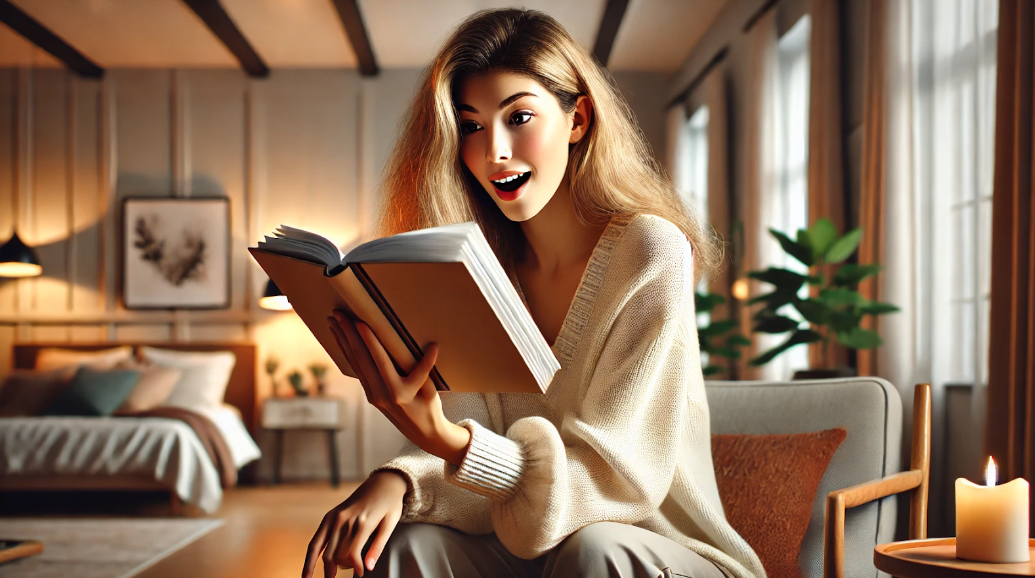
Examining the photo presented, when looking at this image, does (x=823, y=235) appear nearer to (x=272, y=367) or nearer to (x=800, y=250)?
(x=800, y=250)

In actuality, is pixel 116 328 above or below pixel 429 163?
below

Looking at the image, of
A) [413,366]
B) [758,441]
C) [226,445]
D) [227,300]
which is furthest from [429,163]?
[227,300]

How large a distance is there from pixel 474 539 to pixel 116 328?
6.40 m

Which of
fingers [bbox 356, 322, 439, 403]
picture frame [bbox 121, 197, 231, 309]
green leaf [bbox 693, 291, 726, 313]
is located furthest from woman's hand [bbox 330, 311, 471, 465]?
picture frame [bbox 121, 197, 231, 309]

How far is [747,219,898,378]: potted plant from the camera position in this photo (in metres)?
2.93

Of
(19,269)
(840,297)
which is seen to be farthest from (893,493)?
(19,269)

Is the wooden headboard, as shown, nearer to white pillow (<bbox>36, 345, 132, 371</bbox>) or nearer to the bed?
white pillow (<bbox>36, 345, 132, 371</bbox>)

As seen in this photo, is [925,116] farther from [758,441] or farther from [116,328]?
[116,328]

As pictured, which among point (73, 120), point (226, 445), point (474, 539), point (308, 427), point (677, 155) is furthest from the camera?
point (73, 120)

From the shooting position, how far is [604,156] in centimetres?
122

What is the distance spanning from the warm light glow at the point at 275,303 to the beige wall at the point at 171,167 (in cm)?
36

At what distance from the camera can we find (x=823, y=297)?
9.74ft

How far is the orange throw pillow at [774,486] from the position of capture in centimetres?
136

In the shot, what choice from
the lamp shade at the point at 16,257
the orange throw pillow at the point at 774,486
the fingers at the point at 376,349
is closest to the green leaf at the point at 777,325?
the orange throw pillow at the point at 774,486
